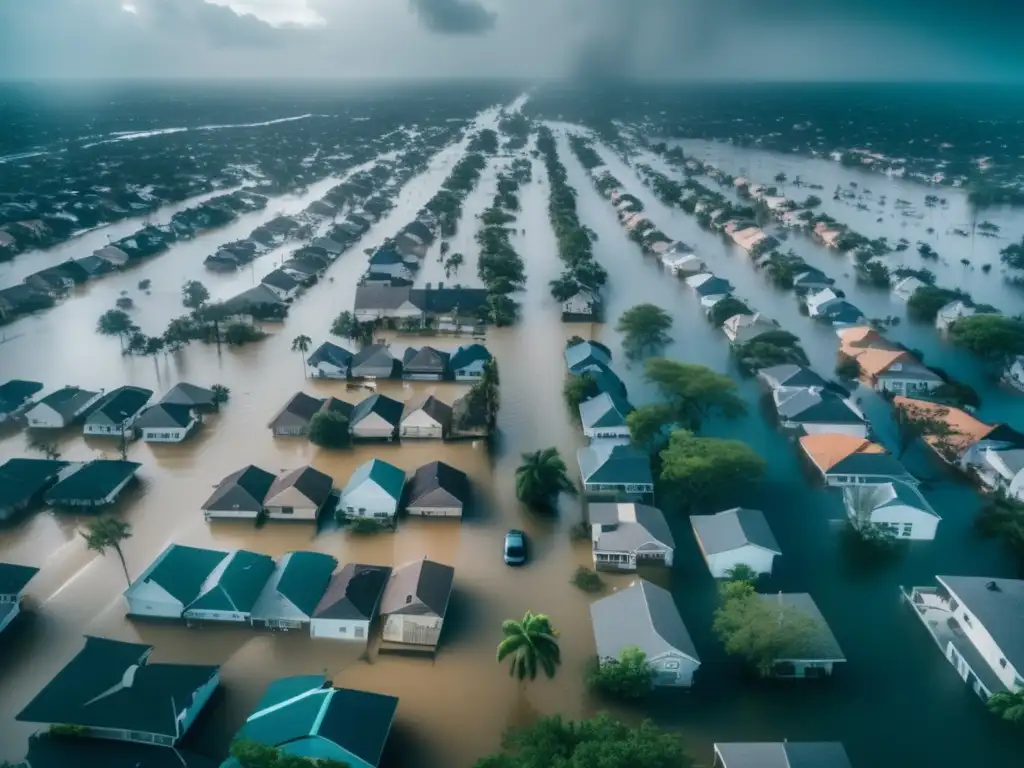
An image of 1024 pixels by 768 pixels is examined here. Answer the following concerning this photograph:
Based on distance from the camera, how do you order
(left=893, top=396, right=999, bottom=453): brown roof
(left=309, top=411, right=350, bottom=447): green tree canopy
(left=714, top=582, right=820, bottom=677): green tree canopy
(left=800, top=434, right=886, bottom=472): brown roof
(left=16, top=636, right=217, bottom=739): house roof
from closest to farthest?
(left=16, top=636, right=217, bottom=739): house roof < (left=714, top=582, right=820, bottom=677): green tree canopy < (left=800, top=434, right=886, bottom=472): brown roof < (left=893, top=396, right=999, bottom=453): brown roof < (left=309, top=411, right=350, bottom=447): green tree canopy

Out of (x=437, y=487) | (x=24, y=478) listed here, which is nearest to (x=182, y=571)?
(x=437, y=487)

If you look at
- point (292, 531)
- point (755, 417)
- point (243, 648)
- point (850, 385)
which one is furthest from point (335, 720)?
point (850, 385)

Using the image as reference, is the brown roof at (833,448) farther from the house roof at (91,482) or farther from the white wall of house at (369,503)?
the house roof at (91,482)

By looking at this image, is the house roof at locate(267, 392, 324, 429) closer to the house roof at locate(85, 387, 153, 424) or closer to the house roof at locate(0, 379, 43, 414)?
the house roof at locate(85, 387, 153, 424)

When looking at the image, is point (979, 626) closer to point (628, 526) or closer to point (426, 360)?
point (628, 526)

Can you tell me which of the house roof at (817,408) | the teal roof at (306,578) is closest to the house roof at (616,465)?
the house roof at (817,408)

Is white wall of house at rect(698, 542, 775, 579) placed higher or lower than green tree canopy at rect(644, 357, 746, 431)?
lower

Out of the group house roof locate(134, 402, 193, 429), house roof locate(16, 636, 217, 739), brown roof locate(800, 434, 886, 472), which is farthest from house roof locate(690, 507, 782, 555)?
house roof locate(134, 402, 193, 429)
